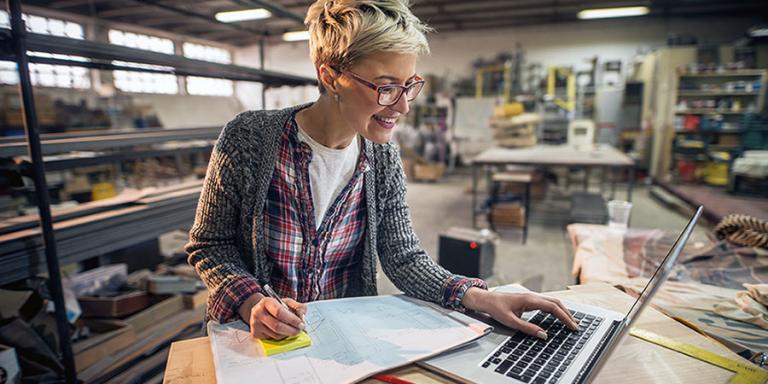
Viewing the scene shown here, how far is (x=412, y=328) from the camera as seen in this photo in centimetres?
84

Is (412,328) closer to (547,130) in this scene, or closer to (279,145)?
(279,145)

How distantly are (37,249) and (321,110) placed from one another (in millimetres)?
1257

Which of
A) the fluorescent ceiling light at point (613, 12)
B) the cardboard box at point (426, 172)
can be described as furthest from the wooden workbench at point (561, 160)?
the fluorescent ceiling light at point (613, 12)

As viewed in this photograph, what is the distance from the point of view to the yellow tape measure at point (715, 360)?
770 mm

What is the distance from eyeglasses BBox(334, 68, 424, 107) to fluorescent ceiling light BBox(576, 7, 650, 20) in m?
7.94

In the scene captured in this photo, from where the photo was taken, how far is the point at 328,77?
0.98 metres

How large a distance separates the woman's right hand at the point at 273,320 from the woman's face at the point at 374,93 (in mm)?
433

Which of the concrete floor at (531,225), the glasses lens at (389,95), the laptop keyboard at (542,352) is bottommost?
the concrete floor at (531,225)

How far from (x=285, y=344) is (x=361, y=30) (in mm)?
636

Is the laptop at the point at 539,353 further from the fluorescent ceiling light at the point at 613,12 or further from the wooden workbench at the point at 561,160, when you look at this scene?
the fluorescent ceiling light at the point at 613,12

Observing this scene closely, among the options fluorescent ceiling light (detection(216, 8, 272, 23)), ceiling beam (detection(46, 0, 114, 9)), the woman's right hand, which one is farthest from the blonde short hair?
ceiling beam (detection(46, 0, 114, 9))

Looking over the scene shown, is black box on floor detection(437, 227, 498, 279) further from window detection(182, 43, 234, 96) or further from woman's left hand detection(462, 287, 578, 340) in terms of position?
window detection(182, 43, 234, 96)

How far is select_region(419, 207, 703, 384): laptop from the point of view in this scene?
69cm

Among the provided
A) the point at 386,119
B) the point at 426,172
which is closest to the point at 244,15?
the point at 426,172
